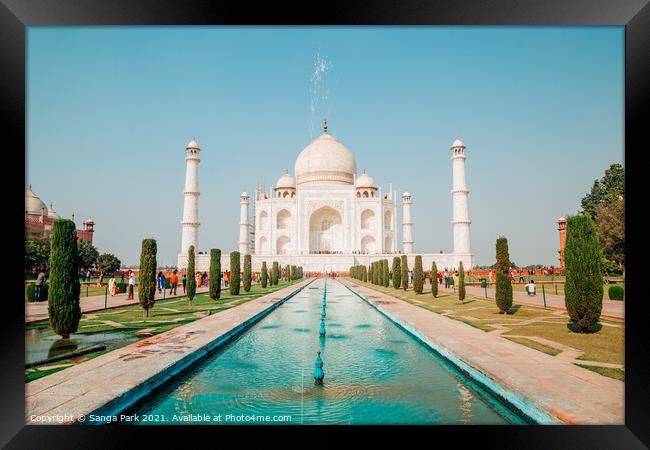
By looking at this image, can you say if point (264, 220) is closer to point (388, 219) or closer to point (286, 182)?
point (286, 182)

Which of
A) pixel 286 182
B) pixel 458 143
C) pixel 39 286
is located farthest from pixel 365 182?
pixel 39 286

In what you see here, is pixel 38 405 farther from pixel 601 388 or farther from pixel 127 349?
pixel 601 388

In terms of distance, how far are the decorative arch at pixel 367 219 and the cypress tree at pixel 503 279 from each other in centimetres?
2759

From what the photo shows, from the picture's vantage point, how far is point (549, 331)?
5.47 metres

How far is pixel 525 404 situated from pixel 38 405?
298 cm

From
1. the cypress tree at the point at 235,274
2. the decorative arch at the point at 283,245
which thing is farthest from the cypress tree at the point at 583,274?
the decorative arch at the point at 283,245

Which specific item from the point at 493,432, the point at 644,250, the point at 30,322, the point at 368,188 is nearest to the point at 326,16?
the point at 644,250

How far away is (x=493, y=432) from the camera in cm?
248

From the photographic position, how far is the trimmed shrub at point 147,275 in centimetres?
708

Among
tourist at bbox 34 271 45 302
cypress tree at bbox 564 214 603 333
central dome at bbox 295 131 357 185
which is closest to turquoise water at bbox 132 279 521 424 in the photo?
cypress tree at bbox 564 214 603 333

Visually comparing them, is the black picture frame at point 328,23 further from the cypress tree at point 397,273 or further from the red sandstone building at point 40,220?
the red sandstone building at point 40,220

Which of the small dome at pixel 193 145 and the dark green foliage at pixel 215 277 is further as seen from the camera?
the small dome at pixel 193 145

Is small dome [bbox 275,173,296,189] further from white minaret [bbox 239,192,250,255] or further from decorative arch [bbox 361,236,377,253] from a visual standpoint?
decorative arch [bbox 361,236,377,253]

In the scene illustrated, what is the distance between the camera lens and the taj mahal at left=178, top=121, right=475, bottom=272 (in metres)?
30.0
